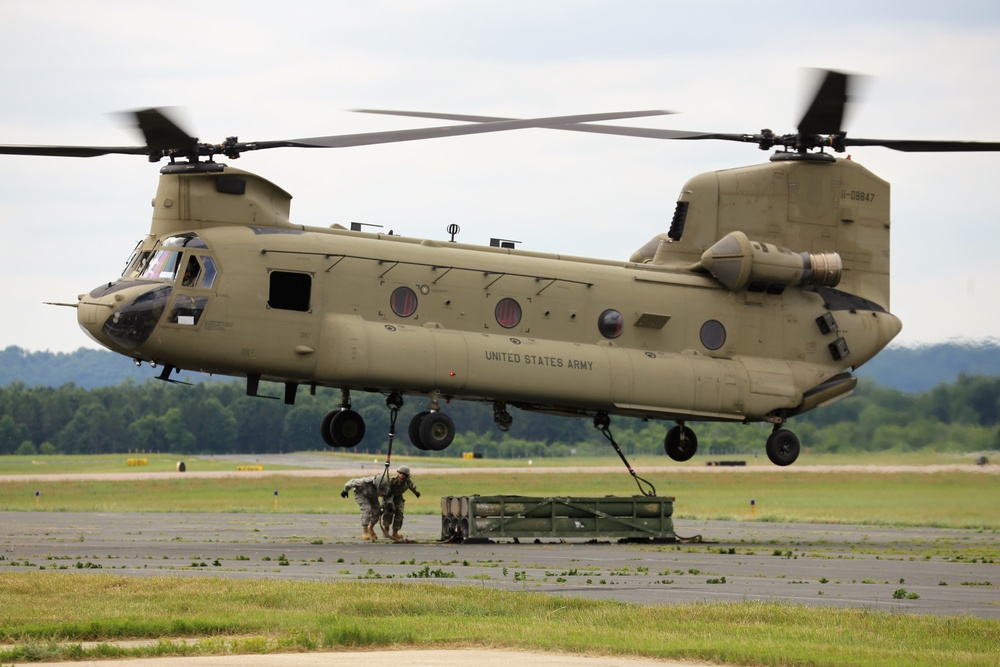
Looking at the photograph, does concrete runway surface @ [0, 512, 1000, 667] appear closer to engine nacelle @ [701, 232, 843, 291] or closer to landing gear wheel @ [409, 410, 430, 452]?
landing gear wheel @ [409, 410, 430, 452]

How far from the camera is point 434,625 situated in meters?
16.3

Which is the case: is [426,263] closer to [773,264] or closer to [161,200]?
[161,200]

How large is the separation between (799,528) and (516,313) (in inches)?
599

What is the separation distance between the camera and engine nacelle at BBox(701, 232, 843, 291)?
29750mm

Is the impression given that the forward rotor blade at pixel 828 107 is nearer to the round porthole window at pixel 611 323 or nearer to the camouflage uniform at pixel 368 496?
the round porthole window at pixel 611 323

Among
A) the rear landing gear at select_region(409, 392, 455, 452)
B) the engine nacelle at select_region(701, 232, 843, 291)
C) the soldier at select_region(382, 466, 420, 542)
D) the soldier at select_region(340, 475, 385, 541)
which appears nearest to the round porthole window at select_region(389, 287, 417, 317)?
the rear landing gear at select_region(409, 392, 455, 452)

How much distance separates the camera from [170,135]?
2503 centimetres

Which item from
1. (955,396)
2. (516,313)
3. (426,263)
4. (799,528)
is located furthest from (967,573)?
(955,396)

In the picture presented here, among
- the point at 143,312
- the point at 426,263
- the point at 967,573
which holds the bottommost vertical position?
the point at 967,573

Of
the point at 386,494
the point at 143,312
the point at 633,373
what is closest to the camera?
the point at 143,312

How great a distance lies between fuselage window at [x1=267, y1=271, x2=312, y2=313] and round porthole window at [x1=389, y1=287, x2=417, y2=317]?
1.66 m

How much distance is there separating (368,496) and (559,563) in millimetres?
6649

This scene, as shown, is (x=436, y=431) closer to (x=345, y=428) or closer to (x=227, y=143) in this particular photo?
(x=345, y=428)

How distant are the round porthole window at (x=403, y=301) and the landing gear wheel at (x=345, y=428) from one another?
2315 mm
